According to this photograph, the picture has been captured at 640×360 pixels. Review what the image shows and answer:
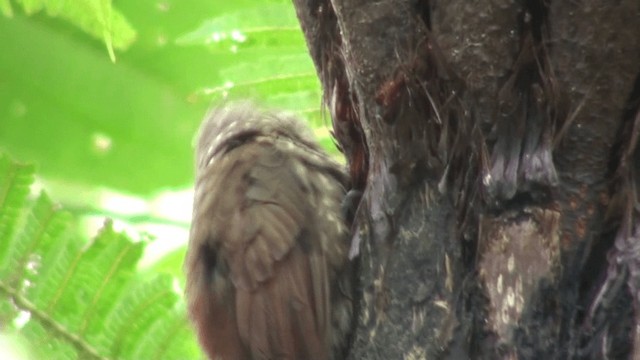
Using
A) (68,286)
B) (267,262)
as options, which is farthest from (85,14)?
(267,262)

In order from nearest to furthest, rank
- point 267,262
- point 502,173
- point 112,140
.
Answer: point 502,173
point 267,262
point 112,140

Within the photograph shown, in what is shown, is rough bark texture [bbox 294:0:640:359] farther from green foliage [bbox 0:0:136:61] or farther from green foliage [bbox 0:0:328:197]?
green foliage [bbox 0:0:328:197]

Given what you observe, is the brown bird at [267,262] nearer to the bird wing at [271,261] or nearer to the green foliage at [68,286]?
the bird wing at [271,261]

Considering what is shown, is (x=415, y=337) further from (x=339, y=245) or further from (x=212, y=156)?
(x=212, y=156)

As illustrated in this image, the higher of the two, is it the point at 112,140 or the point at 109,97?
the point at 109,97

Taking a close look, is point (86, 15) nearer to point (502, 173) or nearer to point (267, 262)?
point (267, 262)

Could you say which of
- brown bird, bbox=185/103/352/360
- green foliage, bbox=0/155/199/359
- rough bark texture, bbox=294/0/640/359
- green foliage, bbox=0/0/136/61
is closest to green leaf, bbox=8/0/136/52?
green foliage, bbox=0/0/136/61
